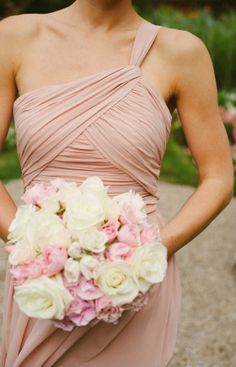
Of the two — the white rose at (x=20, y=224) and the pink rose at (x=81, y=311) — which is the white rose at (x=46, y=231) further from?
the pink rose at (x=81, y=311)

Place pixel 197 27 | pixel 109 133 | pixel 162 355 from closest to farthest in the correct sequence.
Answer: pixel 109 133
pixel 162 355
pixel 197 27

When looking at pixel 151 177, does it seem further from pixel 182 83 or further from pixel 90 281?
pixel 90 281

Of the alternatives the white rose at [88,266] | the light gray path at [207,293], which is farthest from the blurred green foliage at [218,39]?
the white rose at [88,266]

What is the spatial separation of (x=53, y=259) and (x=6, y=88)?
0.74 m

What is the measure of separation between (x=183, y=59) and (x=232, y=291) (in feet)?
17.3

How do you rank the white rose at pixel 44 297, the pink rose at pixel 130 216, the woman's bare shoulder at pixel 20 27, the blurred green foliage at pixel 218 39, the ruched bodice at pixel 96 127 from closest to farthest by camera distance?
the white rose at pixel 44 297 → the pink rose at pixel 130 216 → the ruched bodice at pixel 96 127 → the woman's bare shoulder at pixel 20 27 → the blurred green foliage at pixel 218 39

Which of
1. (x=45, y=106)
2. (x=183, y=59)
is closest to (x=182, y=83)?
(x=183, y=59)

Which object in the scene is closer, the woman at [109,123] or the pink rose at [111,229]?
the pink rose at [111,229]

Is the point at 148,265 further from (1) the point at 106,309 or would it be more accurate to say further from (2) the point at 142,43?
(2) the point at 142,43

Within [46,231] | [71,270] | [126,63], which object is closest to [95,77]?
[126,63]

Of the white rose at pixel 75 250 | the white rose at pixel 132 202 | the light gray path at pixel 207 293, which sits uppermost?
the white rose at pixel 132 202

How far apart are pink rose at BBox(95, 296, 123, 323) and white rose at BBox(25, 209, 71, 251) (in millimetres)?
187

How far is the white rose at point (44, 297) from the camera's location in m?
2.04

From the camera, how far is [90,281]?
210cm
